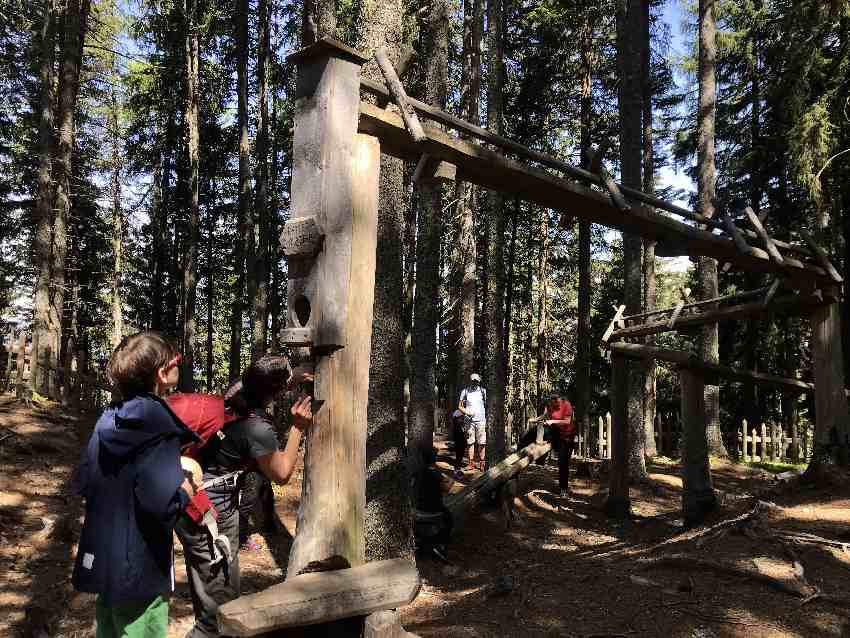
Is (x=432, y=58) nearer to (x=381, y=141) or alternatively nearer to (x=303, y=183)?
(x=381, y=141)

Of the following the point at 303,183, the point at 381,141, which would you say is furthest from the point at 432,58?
the point at 303,183

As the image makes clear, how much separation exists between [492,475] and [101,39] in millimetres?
15462

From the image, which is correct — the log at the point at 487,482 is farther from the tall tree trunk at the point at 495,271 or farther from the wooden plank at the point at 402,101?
the wooden plank at the point at 402,101

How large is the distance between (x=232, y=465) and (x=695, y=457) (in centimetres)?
685

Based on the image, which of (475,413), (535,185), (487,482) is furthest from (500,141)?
(475,413)

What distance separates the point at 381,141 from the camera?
399 cm

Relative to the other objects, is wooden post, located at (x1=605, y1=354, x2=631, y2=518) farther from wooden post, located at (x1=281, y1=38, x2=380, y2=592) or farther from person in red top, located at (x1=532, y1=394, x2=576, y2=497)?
wooden post, located at (x1=281, y1=38, x2=380, y2=592)

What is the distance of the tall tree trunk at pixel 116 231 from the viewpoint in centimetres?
2084

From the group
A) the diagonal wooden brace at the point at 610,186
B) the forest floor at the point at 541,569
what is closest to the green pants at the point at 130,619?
the forest floor at the point at 541,569

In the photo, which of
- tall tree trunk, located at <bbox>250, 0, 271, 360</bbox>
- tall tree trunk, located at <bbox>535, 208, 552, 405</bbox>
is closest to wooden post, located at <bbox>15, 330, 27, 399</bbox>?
tall tree trunk, located at <bbox>250, 0, 271, 360</bbox>

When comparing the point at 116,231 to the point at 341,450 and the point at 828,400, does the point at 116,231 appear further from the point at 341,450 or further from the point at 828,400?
the point at 828,400

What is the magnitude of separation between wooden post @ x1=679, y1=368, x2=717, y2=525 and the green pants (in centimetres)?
740

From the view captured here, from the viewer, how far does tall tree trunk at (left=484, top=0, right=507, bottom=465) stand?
35.4ft

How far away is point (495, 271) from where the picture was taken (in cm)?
1138
